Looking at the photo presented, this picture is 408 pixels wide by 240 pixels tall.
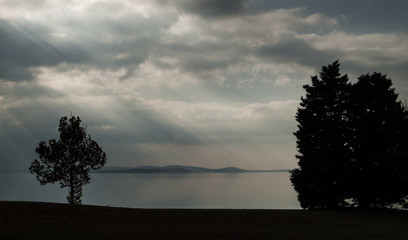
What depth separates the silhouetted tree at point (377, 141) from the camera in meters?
32.3

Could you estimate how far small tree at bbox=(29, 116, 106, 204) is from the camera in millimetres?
36031

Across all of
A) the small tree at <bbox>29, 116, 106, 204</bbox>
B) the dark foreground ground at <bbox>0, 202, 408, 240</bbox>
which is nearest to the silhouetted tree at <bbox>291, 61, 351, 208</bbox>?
the dark foreground ground at <bbox>0, 202, 408, 240</bbox>

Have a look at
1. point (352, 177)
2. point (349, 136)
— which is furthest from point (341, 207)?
point (349, 136)

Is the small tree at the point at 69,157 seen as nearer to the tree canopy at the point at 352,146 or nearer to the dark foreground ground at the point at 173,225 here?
the dark foreground ground at the point at 173,225

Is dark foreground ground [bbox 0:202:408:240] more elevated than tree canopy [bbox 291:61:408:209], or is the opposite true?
tree canopy [bbox 291:61:408:209]

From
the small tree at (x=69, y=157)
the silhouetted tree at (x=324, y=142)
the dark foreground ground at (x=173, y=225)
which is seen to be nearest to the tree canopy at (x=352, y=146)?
the silhouetted tree at (x=324, y=142)

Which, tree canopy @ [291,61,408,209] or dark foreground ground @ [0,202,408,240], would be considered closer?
dark foreground ground @ [0,202,408,240]

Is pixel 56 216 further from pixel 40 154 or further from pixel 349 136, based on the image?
pixel 349 136

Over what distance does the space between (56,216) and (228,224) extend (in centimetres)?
1060

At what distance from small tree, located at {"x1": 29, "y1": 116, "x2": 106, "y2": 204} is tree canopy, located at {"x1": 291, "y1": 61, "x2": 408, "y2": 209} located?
21251mm

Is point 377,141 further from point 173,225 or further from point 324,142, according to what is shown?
point 173,225

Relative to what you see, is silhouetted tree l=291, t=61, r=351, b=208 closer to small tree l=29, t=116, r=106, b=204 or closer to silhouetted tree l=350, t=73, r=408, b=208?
silhouetted tree l=350, t=73, r=408, b=208

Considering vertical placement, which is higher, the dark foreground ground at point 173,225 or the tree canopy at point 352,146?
the tree canopy at point 352,146

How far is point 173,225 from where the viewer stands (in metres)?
20.6
